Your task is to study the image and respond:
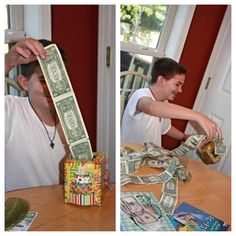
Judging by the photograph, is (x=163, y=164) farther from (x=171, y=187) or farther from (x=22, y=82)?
(x=22, y=82)

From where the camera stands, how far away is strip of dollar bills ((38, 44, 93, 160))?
29.4 inches

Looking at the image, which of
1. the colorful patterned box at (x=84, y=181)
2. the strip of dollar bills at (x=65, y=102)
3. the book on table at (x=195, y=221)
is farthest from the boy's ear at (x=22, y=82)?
the book on table at (x=195, y=221)

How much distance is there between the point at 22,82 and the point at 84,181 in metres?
0.35

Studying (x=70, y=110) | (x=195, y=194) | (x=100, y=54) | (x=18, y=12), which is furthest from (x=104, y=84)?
(x=195, y=194)

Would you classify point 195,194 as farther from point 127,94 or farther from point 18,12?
point 18,12

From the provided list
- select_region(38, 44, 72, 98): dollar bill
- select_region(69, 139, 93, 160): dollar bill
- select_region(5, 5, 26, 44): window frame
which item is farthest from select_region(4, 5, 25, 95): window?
select_region(69, 139, 93, 160): dollar bill

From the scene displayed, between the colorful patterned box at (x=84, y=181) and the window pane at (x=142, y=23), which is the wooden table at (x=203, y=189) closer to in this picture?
the colorful patterned box at (x=84, y=181)

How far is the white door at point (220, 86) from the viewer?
0.78 meters

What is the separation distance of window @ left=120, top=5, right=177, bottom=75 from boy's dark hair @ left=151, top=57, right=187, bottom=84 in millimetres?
14

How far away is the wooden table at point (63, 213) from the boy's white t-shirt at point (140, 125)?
174 millimetres

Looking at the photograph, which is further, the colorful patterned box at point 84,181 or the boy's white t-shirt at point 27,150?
the boy's white t-shirt at point 27,150

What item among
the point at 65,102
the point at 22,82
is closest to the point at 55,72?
the point at 65,102

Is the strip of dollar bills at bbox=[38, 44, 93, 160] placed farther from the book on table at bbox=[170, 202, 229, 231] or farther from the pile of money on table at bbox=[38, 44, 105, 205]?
the book on table at bbox=[170, 202, 229, 231]
